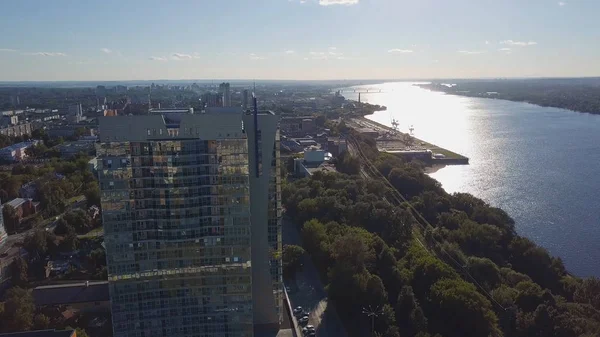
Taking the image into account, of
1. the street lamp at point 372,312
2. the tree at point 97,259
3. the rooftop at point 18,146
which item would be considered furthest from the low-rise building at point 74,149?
the street lamp at point 372,312

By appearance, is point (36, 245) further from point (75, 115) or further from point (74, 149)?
point (75, 115)

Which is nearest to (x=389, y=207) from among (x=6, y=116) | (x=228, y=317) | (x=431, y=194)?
(x=431, y=194)

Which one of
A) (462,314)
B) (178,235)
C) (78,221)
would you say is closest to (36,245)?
(78,221)

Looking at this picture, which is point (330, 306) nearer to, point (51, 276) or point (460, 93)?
point (51, 276)

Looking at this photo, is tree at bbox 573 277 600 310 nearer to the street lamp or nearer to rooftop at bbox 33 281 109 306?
the street lamp

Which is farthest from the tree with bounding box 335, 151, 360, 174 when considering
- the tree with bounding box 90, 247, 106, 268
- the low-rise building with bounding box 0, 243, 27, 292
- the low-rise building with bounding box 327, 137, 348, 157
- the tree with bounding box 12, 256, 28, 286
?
the tree with bounding box 12, 256, 28, 286

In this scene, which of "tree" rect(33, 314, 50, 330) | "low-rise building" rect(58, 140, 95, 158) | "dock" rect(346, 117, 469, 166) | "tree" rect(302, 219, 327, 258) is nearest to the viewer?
"tree" rect(33, 314, 50, 330)
